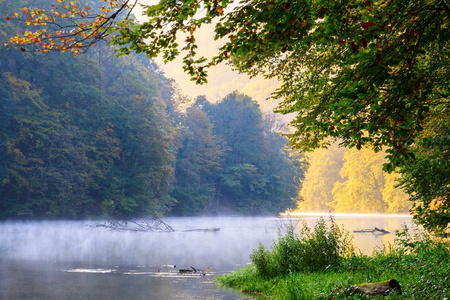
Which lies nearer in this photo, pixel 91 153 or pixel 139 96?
pixel 91 153

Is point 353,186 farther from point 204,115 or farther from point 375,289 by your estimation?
point 375,289

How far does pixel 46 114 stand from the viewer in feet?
117

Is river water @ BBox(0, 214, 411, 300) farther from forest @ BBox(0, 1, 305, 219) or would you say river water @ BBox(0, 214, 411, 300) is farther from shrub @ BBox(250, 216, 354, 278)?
forest @ BBox(0, 1, 305, 219)

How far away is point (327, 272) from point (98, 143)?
1283 inches

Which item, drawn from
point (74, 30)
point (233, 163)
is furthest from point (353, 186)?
point (74, 30)

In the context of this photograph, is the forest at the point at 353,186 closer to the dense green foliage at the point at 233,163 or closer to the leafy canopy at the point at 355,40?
the dense green foliage at the point at 233,163

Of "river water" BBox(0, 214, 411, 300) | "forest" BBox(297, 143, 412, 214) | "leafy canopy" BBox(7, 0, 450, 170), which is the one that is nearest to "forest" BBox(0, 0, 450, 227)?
"leafy canopy" BBox(7, 0, 450, 170)

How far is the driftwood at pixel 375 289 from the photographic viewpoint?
801 centimetres

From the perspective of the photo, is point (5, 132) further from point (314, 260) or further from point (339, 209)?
point (339, 209)

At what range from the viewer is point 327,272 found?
1129 cm

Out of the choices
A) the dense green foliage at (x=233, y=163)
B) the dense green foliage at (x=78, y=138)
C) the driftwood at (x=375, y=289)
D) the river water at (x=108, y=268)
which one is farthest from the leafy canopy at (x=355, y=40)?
the dense green foliage at (x=233, y=163)

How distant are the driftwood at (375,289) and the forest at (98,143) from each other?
82.1ft

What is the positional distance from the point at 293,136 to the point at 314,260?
3.51m

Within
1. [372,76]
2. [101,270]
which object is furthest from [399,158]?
[101,270]
